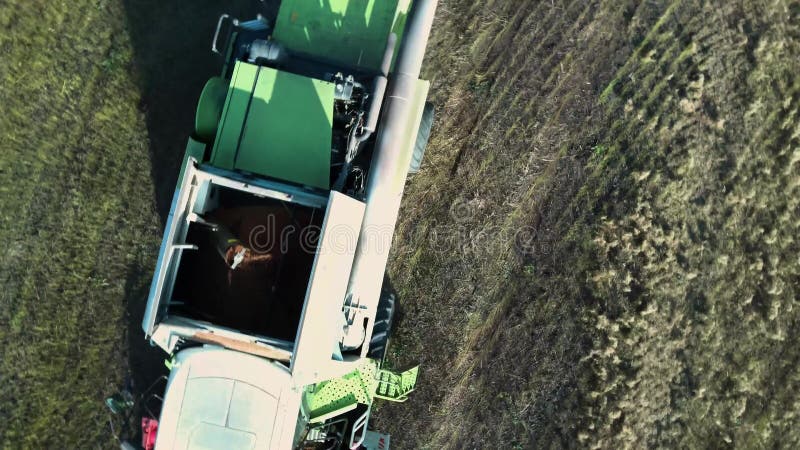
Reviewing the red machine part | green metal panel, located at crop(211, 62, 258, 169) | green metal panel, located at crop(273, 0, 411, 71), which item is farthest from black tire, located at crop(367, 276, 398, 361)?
green metal panel, located at crop(273, 0, 411, 71)

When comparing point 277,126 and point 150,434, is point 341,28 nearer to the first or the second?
→ point 277,126

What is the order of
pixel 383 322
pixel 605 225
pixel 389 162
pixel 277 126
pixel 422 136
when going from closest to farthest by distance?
pixel 277 126, pixel 389 162, pixel 422 136, pixel 383 322, pixel 605 225

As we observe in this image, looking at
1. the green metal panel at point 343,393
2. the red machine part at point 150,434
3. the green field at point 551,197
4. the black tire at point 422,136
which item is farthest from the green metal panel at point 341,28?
the red machine part at point 150,434

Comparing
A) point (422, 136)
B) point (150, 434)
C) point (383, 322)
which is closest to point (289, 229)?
point (383, 322)

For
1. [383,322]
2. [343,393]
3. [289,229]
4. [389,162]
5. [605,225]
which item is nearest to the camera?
[289,229]

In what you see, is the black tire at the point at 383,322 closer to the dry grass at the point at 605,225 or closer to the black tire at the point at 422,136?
the dry grass at the point at 605,225

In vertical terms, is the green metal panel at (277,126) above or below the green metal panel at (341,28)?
below

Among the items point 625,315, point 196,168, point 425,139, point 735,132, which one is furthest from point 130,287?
point 735,132
